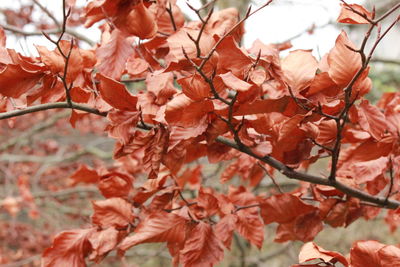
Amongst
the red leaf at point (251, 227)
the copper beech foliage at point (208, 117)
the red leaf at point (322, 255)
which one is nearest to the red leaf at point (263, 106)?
the copper beech foliage at point (208, 117)

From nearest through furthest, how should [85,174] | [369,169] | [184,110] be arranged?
1. [184,110]
2. [369,169]
3. [85,174]

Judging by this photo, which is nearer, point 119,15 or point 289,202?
point 119,15

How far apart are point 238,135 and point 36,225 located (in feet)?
13.6

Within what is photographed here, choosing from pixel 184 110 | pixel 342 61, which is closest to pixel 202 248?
pixel 184 110

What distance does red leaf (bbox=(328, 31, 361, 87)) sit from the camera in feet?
2.32

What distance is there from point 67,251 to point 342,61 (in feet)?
2.03

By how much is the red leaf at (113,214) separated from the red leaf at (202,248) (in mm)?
155

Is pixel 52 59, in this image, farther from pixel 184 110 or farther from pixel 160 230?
pixel 160 230

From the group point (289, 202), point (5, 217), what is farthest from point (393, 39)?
point (289, 202)

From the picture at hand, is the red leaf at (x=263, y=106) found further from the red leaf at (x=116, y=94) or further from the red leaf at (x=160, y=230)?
the red leaf at (x=160, y=230)

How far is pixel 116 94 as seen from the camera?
738 mm

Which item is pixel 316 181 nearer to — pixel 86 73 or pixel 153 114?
pixel 153 114

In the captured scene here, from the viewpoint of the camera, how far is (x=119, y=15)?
2.58 ft

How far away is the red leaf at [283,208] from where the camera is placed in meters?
0.92
